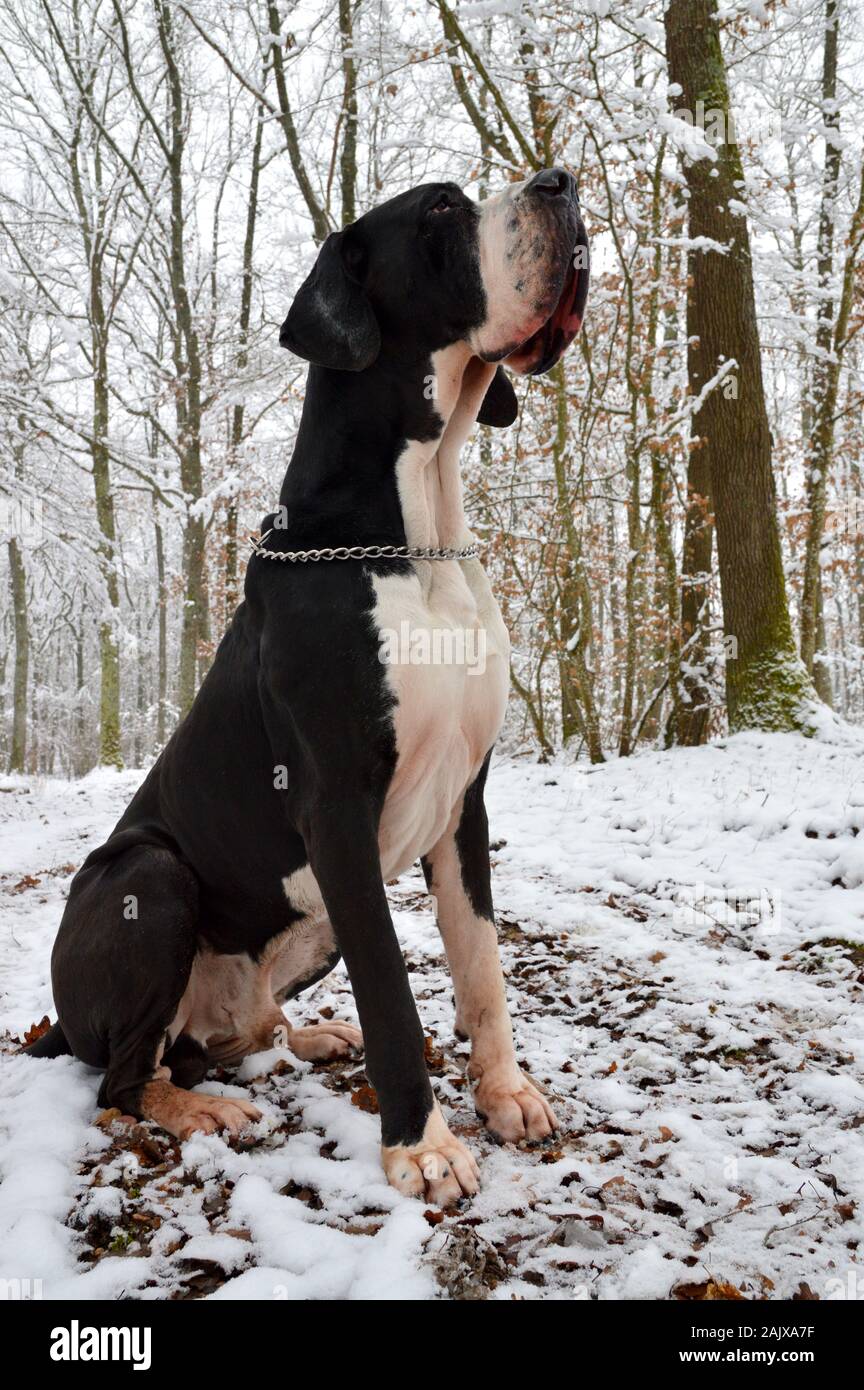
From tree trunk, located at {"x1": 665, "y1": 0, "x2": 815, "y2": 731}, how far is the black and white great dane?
15.5ft

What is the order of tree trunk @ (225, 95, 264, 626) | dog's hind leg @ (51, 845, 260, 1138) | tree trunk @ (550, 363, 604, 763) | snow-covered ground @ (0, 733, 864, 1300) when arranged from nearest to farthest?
snow-covered ground @ (0, 733, 864, 1300)
dog's hind leg @ (51, 845, 260, 1138)
tree trunk @ (550, 363, 604, 763)
tree trunk @ (225, 95, 264, 626)

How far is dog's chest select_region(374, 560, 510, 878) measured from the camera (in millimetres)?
2033

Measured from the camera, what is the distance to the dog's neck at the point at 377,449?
7.14 feet

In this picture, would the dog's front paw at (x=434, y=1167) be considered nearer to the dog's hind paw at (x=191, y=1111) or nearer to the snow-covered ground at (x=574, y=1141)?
the snow-covered ground at (x=574, y=1141)

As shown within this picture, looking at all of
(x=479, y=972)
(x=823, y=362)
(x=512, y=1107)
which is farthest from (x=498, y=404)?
(x=823, y=362)

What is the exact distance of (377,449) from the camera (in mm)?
2205

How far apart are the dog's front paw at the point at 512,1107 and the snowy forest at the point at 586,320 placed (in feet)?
15.4

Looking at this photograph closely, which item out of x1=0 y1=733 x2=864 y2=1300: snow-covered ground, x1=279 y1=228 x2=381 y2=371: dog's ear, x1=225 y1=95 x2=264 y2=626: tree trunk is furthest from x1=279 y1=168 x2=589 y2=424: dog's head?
x1=225 y1=95 x2=264 y2=626: tree trunk

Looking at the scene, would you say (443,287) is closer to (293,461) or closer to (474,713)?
(293,461)

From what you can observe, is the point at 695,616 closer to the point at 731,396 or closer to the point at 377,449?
A: the point at 731,396

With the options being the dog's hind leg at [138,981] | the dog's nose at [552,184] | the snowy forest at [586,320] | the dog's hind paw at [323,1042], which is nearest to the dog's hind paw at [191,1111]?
the dog's hind leg at [138,981]

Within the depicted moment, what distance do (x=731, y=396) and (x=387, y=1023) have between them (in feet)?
19.8

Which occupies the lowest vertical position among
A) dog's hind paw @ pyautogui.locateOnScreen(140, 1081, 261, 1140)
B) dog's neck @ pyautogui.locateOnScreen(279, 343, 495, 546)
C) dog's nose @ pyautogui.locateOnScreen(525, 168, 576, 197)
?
dog's hind paw @ pyautogui.locateOnScreen(140, 1081, 261, 1140)

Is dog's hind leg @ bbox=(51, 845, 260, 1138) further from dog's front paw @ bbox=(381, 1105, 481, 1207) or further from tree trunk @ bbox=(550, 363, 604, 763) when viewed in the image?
tree trunk @ bbox=(550, 363, 604, 763)
